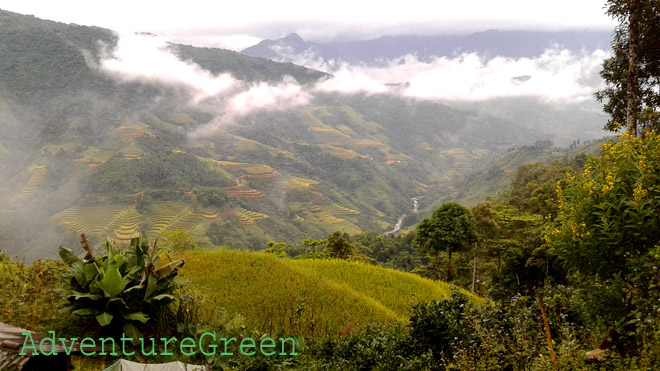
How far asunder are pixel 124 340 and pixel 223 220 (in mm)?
111577

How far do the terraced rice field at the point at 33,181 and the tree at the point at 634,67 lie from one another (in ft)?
458

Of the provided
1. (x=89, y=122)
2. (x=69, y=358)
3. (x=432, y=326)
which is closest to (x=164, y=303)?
(x=69, y=358)

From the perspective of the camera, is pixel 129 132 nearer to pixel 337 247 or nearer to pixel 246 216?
pixel 246 216

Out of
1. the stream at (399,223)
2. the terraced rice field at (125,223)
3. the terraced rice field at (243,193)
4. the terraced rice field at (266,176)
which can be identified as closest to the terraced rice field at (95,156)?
the terraced rice field at (125,223)

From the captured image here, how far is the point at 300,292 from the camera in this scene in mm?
8250

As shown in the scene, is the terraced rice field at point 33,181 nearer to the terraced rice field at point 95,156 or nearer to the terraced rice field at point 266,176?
the terraced rice field at point 95,156

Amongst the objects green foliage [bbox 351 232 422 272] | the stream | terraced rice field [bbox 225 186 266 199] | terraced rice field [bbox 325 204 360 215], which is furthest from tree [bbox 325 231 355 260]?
terraced rice field [bbox 325 204 360 215]

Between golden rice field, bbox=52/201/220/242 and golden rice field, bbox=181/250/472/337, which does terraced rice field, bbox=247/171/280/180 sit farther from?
golden rice field, bbox=181/250/472/337

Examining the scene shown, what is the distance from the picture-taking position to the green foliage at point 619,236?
384 centimetres

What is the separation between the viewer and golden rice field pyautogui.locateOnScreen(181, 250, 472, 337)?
6930mm

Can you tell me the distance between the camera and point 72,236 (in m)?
85.2

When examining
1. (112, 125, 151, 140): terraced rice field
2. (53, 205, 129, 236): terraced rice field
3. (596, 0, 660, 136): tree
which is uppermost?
(596, 0, 660, 136): tree

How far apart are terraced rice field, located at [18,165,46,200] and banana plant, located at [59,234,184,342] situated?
5367 inches

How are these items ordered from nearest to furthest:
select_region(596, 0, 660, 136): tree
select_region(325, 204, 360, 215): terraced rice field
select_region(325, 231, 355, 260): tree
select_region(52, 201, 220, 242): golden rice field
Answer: select_region(596, 0, 660, 136): tree < select_region(325, 231, 355, 260): tree < select_region(52, 201, 220, 242): golden rice field < select_region(325, 204, 360, 215): terraced rice field
